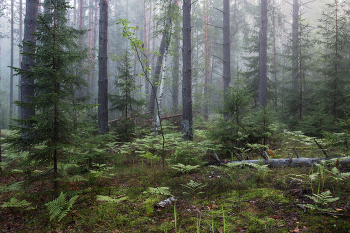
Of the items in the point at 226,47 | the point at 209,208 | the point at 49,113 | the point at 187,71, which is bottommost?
the point at 209,208

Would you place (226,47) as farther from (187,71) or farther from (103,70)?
(103,70)

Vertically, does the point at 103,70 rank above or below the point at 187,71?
above

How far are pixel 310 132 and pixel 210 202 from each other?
7699 mm

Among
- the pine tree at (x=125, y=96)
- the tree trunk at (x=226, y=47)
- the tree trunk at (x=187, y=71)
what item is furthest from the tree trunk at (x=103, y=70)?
the tree trunk at (x=226, y=47)

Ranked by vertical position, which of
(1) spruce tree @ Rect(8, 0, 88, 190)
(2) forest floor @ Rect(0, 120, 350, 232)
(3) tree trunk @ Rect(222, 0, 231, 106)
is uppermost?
(3) tree trunk @ Rect(222, 0, 231, 106)

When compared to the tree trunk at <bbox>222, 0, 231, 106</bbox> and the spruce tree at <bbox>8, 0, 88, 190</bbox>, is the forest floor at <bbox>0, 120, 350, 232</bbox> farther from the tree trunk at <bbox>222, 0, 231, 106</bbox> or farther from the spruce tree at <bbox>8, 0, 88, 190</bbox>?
the tree trunk at <bbox>222, 0, 231, 106</bbox>

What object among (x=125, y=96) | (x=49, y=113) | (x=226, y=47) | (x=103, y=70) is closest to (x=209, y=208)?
(x=49, y=113)

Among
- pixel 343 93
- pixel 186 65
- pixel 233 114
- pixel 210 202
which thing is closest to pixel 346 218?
pixel 210 202

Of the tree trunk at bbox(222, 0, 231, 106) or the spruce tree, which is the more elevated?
the tree trunk at bbox(222, 0, 231, 106)

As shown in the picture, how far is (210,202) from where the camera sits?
10.3 feet

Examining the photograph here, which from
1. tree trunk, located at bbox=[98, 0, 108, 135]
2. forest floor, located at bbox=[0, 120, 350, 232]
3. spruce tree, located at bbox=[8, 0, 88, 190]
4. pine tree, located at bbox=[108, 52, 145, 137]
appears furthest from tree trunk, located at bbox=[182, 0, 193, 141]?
spruce tree, located at bbox=[8, 0, 88, 190]

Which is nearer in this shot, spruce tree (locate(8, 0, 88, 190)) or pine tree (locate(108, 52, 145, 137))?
spruce tree (locate(8, 0, 88, 190))

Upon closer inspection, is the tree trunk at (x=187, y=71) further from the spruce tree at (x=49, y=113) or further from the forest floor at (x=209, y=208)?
the spruce tree at (x=49, y=113)

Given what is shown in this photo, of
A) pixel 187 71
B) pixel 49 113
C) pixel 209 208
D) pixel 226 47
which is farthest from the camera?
pixel 226 47
